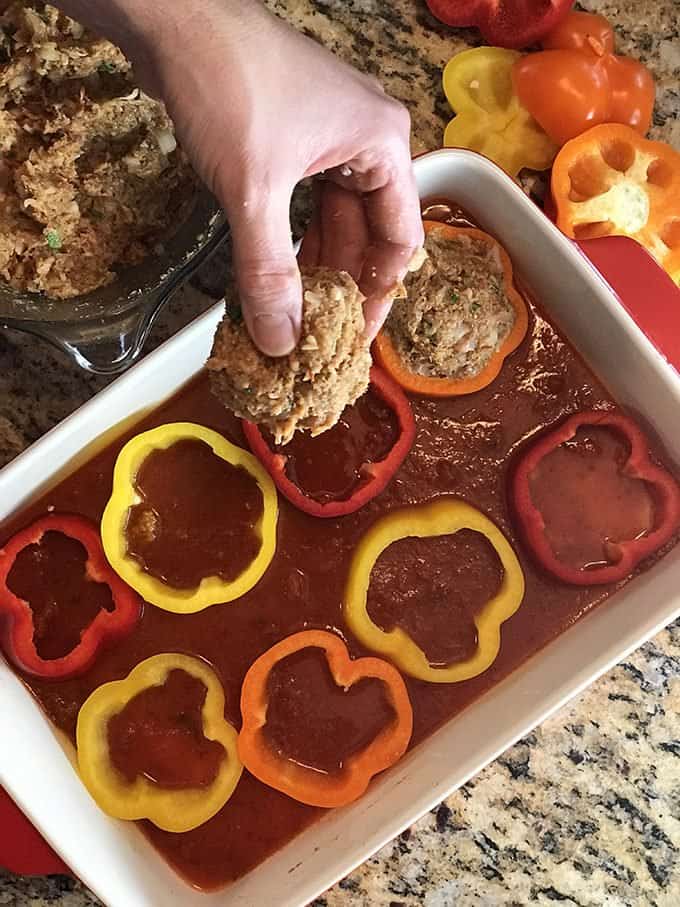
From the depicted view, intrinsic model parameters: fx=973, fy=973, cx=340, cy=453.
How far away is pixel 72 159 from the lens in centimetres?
132

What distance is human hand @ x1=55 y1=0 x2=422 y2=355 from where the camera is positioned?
1.02 m

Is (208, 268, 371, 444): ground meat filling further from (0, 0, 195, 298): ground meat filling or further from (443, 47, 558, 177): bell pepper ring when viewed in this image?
(443, 47, 558, 177): bell pepper ring

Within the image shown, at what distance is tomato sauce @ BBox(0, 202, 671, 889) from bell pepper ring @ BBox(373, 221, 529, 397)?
0.9 inches

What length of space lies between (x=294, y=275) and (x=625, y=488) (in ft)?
2.41

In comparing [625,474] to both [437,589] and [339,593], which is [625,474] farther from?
[339,593]

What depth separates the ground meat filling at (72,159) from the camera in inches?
51.0

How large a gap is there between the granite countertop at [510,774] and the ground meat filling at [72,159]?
0.21 m

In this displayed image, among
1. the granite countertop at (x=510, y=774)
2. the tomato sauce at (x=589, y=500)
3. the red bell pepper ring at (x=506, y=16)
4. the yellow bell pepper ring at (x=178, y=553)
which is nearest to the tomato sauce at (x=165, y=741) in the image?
the yellow bell pepper ring at (x=178, y=553)

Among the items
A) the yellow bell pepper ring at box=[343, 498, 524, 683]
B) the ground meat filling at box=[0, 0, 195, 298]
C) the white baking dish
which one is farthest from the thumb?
the yellow bell pepper ring at box=[343, 498, 524, 683]

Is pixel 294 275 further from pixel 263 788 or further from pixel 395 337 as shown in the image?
pixel 263 788

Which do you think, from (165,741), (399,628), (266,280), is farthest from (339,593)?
(266,280)

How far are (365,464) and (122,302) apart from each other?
0.44 metres

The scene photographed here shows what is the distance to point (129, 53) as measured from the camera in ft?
3.54

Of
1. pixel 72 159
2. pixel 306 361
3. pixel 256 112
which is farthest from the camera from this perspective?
pixel 72 159
